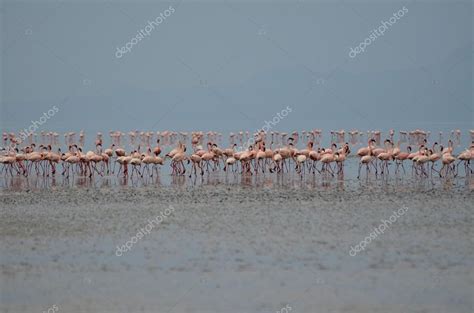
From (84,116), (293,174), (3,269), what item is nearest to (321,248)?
(3,269)

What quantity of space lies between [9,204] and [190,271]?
7434mm

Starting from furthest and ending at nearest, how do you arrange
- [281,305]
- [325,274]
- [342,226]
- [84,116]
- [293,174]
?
1. [84,116]
2. [293,174]
3. [342,226]
4. [325,274]
5. [281,305]

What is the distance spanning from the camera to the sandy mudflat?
10.3 m

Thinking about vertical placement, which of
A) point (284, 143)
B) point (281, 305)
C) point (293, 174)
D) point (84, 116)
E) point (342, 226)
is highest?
point (84, 116)

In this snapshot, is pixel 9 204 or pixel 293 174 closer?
pixel 9 204

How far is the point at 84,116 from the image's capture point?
140 m

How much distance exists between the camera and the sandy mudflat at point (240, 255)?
33.8 feet

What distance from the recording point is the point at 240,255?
12305mm

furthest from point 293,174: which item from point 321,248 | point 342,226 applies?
point 321,248

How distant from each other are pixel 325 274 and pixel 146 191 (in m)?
8.89

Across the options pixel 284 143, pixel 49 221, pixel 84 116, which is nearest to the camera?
pixel 49 221

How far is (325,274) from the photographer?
1122cm

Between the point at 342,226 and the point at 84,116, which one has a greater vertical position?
the point at 84,116

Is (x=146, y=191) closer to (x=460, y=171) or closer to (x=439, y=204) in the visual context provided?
(x=439, y=204)
